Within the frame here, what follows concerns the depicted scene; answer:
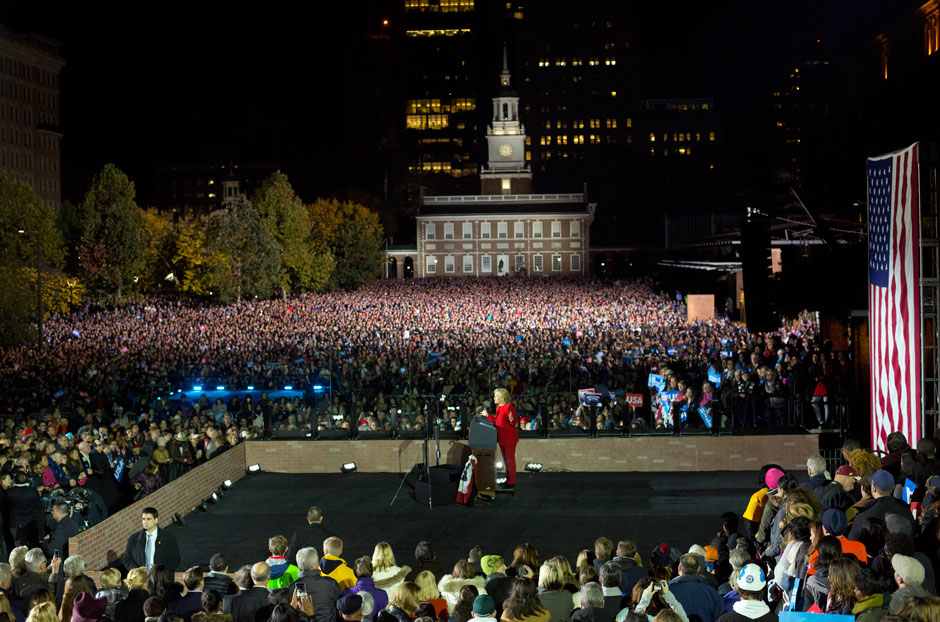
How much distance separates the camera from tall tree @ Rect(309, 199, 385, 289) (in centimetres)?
8131

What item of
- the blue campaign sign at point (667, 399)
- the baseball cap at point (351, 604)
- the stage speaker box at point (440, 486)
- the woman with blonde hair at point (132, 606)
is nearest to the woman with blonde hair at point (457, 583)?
the baseball cap at point (351, 604)

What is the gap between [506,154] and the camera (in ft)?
378

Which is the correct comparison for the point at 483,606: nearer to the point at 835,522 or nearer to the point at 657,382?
the point at 835,522

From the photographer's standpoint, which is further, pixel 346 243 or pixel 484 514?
pixel 346 243

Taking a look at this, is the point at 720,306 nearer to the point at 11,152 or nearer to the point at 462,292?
the point at 462,292

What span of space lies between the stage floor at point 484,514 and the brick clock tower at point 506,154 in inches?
3915

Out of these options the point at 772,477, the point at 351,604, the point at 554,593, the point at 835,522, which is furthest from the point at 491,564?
the point at 772,477

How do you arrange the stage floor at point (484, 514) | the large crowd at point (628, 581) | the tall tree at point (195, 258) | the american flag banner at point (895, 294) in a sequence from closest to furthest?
1. the large crowd at point (628, 581)
2. the american flag banner at point (895, 294)
3. the stage floor at point (484, 514)
4. the tall tree at point (195, 258)

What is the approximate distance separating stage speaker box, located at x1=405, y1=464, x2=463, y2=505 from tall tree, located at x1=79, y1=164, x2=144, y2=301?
5305cm

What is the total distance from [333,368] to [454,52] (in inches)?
5572

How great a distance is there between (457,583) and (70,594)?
3.22 metres

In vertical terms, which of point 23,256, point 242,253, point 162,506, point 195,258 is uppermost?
point 242,253

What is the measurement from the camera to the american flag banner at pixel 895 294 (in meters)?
11.9

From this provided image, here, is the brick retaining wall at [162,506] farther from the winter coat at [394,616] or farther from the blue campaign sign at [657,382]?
the blue campaign sign at [657,382]
